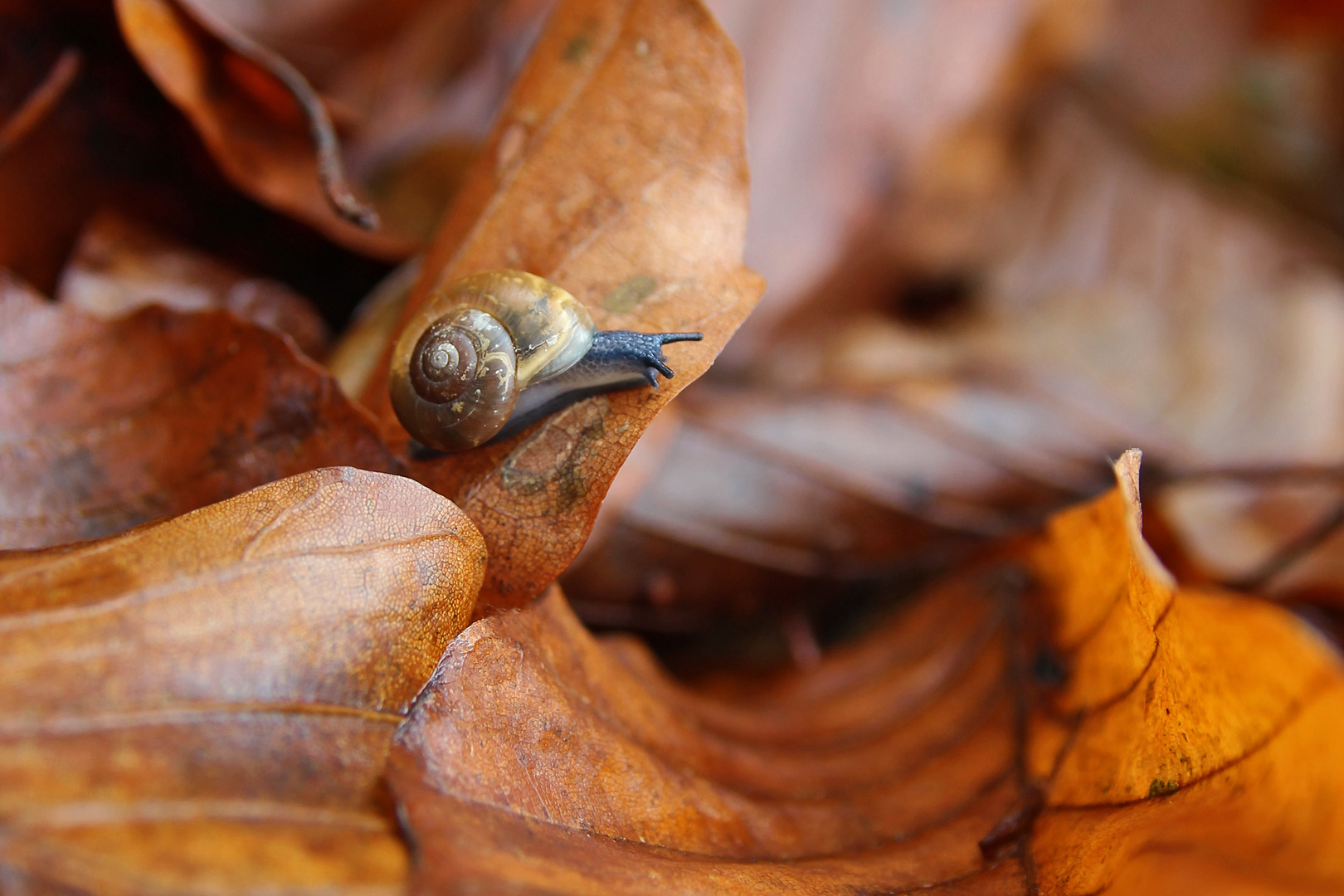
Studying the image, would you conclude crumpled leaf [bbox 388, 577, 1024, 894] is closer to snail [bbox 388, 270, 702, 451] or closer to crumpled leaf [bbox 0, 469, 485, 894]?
crumpled leaf [bbox 0, 469, 485, 894]

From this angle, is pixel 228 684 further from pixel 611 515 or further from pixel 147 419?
pixel 611 515

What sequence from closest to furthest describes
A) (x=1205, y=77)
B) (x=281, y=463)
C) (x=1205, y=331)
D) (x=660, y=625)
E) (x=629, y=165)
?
(x=281, y=463)
(x=629, y=165)
(x=660, y=625)
(x=1205, y=331)
(x=1205, y=77)

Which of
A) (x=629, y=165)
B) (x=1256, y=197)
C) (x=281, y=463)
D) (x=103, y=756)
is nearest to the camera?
(x=103, y=756)

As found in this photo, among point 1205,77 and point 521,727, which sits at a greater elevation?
point 1205,77

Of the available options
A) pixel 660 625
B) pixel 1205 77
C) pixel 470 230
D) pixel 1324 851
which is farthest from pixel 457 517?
pixel 1205 77

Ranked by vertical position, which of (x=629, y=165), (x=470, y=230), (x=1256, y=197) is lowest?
(x=470, y=230)

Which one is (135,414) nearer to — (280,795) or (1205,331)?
(280,795)

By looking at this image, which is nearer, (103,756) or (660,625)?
(103,756)
